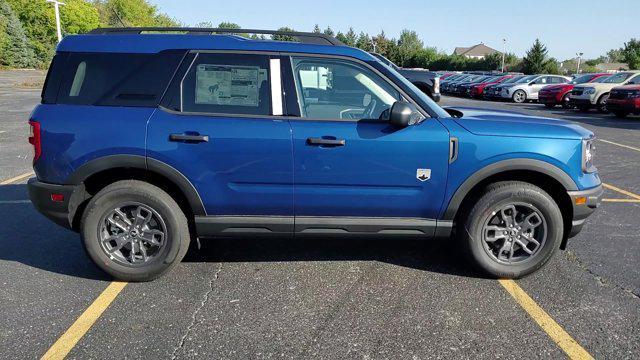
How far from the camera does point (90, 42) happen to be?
3.61 metres

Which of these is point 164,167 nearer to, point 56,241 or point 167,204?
point 167,204

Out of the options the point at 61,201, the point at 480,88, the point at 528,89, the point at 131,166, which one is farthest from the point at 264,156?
the point at 480,88

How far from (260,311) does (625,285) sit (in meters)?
2.88

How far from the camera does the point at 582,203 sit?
370 cm

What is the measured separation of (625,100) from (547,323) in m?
15.7

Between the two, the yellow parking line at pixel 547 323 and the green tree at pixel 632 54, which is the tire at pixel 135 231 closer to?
the yellow parking line at pixel 547 323

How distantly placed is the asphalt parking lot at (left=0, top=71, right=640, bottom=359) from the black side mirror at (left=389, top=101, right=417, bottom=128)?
129cm

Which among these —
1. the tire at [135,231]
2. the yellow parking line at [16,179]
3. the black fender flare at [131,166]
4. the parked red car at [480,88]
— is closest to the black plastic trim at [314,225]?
the tire at [135,231]

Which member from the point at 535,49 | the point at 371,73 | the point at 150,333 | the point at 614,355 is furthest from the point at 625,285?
the point at 535,49

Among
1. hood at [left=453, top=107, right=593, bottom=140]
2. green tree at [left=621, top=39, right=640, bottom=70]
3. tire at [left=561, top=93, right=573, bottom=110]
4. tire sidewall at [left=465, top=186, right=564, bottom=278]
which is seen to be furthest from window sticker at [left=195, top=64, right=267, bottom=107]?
green tree at [left=621, top=39, right=640, bottom=70]

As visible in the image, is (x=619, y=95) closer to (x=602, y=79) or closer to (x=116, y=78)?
(x=602, y=79)

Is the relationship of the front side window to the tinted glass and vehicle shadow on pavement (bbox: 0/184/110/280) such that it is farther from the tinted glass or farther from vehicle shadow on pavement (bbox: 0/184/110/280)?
vehicle shadow on pavement (bbox: 0/184/110/280)

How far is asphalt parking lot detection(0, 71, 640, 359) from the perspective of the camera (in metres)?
2.91

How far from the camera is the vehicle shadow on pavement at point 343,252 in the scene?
4156mm
